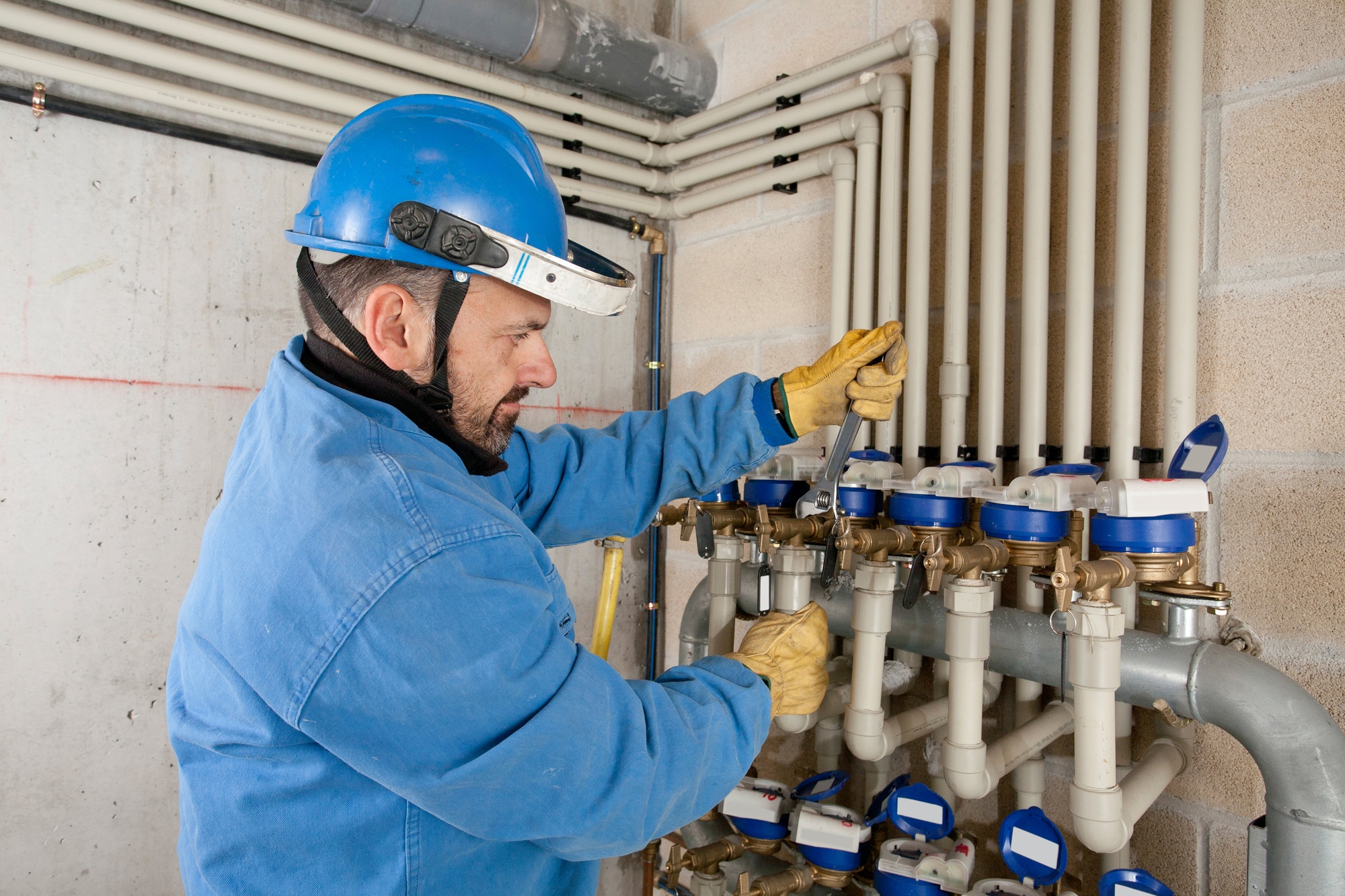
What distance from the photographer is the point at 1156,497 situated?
0.88 metres

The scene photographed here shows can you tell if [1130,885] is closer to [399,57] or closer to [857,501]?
[857,501]

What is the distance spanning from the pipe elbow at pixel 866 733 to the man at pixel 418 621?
142mm

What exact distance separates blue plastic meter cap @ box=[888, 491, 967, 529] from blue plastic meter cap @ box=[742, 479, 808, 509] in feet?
0.67

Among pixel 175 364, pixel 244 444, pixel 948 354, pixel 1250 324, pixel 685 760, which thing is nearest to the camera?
pixel 685 760

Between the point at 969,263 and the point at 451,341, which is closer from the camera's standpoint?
the point at 451,341

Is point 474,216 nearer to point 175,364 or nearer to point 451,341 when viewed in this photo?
point 451,341

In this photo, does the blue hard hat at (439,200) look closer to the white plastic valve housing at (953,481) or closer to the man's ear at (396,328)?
the man's ear at (396,328)

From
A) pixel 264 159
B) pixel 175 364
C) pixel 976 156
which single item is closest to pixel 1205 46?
pixel 976 156

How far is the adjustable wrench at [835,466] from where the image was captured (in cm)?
104

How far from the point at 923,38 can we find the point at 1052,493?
816 mm

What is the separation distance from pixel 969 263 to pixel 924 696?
713 millimetres

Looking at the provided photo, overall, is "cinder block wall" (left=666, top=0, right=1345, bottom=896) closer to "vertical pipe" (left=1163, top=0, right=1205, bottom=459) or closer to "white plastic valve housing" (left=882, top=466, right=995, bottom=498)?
"vertical pipe" (left=1163, top=0, right=1205, bottom=459)

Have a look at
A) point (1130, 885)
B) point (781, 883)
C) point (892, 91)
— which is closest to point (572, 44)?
point (892, 91)

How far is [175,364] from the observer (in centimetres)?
138
